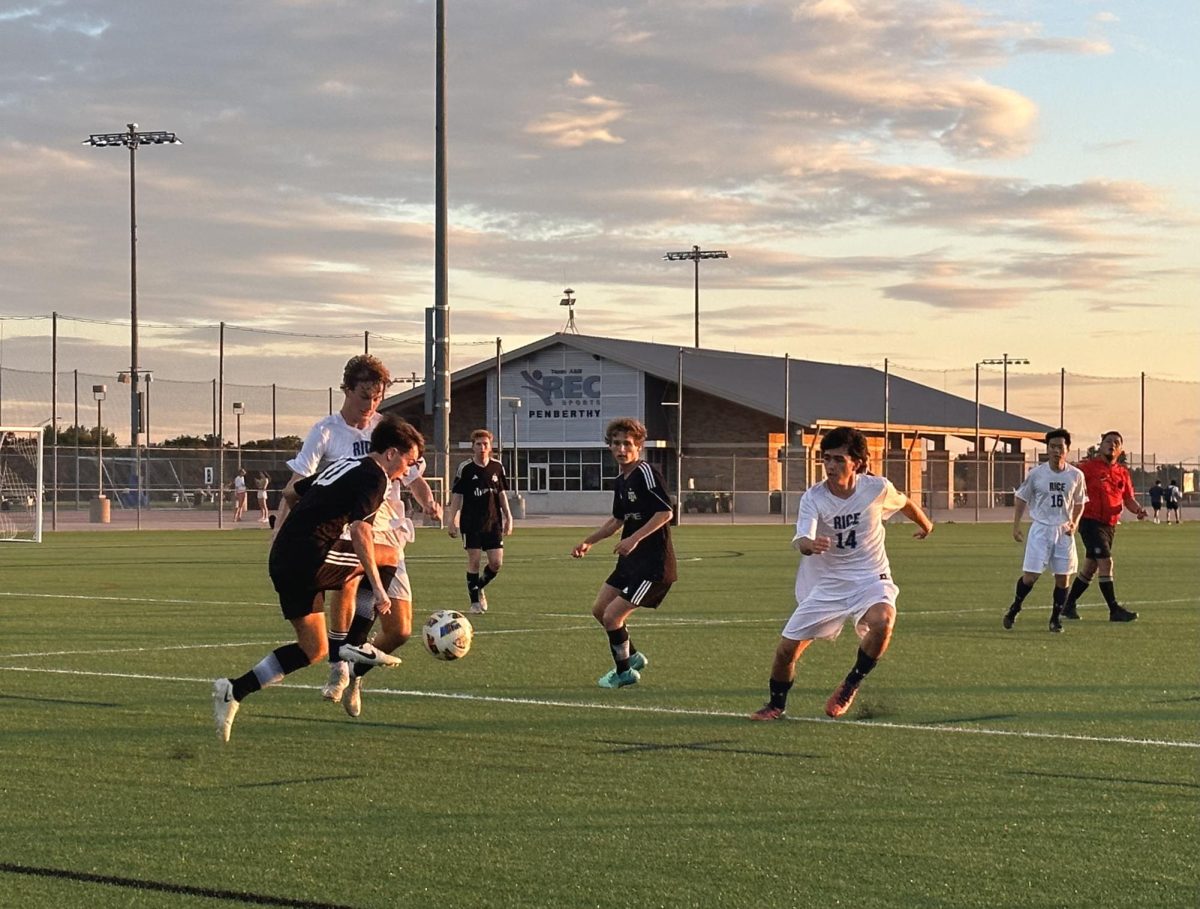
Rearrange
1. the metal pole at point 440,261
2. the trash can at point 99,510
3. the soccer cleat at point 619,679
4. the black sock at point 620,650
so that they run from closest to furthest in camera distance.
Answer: the soccer cleat at point 619,679 → the black sock at point 620,650 → the metal pole at point 440,261 → the trash can at point 99,510

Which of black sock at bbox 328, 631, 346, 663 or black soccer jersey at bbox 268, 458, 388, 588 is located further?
black sock at bbox 328, 631, 346, 663

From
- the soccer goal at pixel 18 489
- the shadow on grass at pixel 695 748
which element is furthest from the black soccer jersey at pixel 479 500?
the soccer goal at pixel 18 489

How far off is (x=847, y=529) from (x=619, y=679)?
235 cm

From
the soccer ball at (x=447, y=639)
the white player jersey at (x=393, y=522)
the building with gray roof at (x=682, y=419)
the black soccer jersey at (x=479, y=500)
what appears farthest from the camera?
the building with gray roof at (x=682, y=419)

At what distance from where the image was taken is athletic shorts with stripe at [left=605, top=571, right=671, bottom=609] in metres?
11.2

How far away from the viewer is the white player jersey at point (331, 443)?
1030 cm

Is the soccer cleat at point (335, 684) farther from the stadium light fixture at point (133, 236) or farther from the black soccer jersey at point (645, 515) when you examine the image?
the stadium light fixture at point (133, 236)

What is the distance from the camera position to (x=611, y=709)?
10.0 m

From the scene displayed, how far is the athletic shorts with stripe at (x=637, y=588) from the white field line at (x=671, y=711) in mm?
1142

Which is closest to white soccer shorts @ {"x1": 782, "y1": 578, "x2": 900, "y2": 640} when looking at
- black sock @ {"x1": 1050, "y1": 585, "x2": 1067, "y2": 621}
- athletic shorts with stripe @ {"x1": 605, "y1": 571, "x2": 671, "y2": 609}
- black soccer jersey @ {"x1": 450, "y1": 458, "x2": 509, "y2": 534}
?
athletic shorts with stripe @ {"x1": 605, "y1": 571, "x2": 671, "y2": 609}

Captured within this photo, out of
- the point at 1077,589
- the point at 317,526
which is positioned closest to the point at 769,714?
the point at 317,526

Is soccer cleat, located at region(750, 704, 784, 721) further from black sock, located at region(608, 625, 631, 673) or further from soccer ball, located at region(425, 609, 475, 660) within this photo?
soccer ball, located at region(425, 609, 475, 660)

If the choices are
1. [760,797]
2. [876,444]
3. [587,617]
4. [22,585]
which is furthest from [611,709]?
[876,444]

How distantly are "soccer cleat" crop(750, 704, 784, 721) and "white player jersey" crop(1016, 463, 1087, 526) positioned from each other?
690 cm
